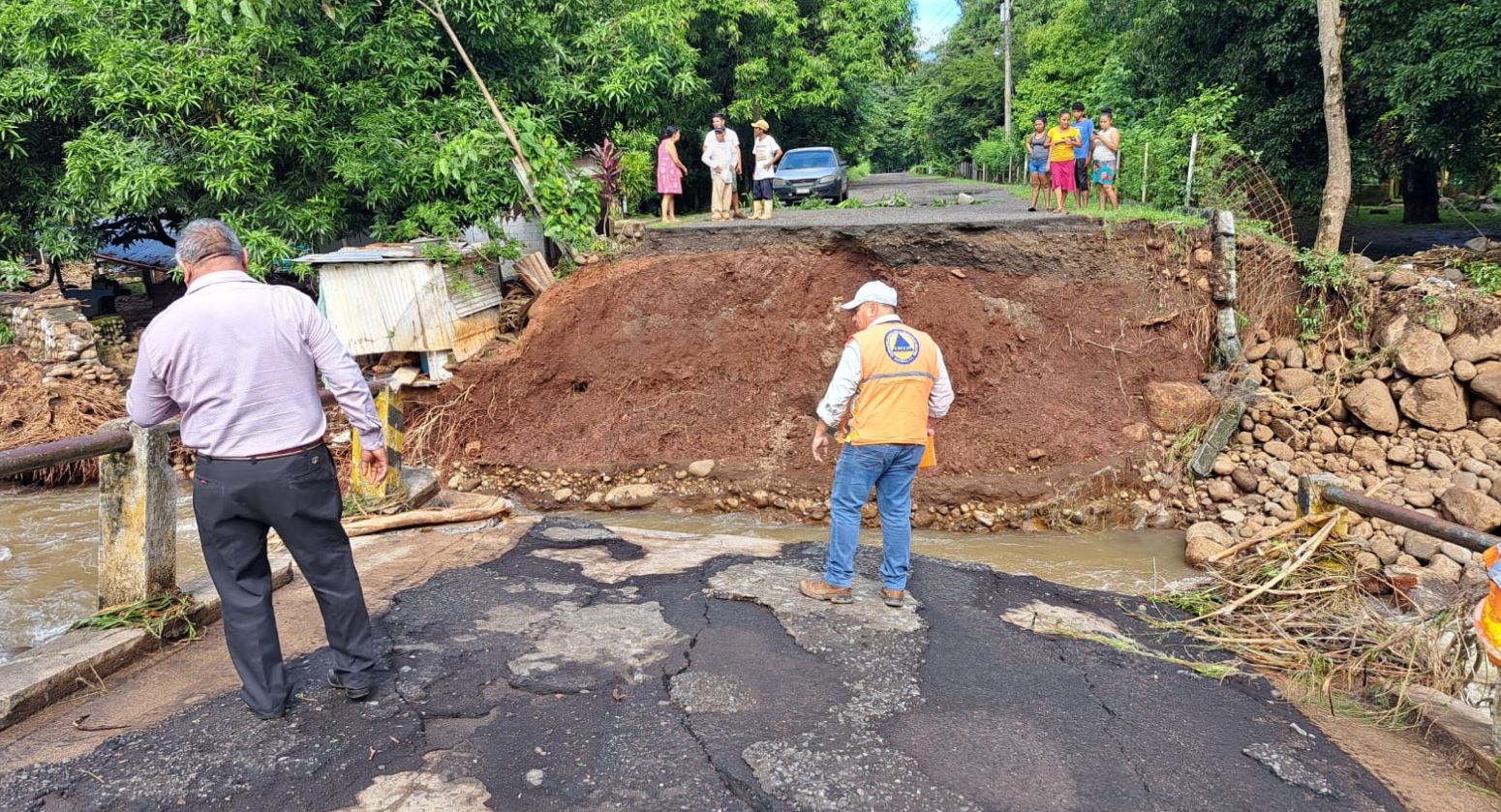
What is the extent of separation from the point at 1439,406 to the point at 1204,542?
3314 millimetres

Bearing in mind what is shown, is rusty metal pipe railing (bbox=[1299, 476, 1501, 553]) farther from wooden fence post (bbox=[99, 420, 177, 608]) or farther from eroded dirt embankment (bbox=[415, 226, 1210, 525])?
wooden fence post (bbox=[99, 420, 177, 608])

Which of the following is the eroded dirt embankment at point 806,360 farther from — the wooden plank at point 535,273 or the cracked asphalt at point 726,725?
the cracked asphalt at point 726,725

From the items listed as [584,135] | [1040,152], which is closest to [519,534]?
[584,135]

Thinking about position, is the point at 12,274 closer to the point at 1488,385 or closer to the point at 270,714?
the point at 270,714

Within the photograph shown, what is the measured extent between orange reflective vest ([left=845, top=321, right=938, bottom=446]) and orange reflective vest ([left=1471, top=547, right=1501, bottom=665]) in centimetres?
235

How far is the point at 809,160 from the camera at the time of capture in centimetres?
1927

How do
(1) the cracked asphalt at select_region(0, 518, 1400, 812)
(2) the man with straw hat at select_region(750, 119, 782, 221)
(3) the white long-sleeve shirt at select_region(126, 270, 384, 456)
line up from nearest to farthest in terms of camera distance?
1. (1) the cracked asphalt at select_region(0, 518, 1400, 812)
2. (3) the white long-sleeve shirt at select_region(126, 270, 384, 456)
3. (2) the man with straw hat at select_region(750, 119, 782, 221)

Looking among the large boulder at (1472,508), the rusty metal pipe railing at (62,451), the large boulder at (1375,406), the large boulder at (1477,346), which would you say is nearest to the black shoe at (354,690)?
the rusty metal pipe railing at (62,451)

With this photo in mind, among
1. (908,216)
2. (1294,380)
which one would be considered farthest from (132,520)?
(908,216)

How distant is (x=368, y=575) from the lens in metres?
4.97

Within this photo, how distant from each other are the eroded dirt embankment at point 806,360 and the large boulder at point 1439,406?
7.10 ft

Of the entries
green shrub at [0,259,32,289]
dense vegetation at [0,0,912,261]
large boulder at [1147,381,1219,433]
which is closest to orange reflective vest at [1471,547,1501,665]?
large boulder at [1147,381,1219,433]

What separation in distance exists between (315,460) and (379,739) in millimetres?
1093

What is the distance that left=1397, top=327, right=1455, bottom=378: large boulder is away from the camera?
9273 millimetres
